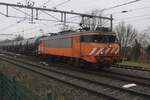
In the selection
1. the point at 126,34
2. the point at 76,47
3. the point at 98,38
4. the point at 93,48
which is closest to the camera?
the point at 93,48

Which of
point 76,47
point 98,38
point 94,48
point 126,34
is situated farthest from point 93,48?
point 126,34

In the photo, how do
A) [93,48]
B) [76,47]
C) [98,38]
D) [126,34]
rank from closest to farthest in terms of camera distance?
[93,48] → [98,38] → [76,47] → [126,34]

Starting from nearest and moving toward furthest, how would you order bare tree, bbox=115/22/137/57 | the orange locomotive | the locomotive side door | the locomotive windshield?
1. the orange locomotive
2. the locomotive windshield
3. the locomotive side door
4. bare tree, bbox=115/22/137/57

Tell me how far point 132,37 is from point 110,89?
8639cm

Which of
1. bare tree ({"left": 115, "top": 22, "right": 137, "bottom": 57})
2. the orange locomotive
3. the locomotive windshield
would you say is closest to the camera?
the orange locomotive

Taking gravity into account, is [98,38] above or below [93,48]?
above

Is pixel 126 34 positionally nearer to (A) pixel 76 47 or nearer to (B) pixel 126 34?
(B) pixel 126 34

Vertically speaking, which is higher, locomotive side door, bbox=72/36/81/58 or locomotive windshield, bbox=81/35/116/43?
locomotive windshield, bbox=81/35/116/43

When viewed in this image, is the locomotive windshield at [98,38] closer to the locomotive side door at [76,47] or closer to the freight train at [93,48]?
the freight train at [93,48]

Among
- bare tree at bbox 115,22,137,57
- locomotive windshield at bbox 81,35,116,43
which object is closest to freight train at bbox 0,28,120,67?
locomotive windshield at bbox 81,35,116,43

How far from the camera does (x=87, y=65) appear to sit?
Result: 2297 cm

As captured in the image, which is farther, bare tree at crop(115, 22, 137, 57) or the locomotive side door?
bare tree at crop(115, 22, 137, 57)

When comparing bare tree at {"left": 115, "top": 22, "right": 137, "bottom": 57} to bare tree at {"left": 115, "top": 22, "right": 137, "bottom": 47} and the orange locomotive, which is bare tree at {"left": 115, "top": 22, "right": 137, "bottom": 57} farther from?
the orange locomotive

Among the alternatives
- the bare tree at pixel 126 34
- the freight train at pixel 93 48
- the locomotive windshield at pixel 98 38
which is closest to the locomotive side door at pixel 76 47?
the freight train at pixel 93 48
